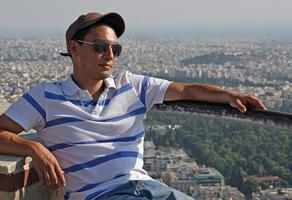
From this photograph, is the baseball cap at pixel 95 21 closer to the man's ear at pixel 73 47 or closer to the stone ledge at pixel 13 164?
the man's ear at pixel 73 47

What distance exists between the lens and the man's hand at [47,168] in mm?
2252

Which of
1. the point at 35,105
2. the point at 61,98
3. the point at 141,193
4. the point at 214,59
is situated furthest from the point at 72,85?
the point at 214,59

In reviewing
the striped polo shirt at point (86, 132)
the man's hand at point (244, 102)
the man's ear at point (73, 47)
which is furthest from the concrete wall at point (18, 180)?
the man's hand at point (244, 102)

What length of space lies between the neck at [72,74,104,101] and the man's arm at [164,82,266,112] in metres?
0.33

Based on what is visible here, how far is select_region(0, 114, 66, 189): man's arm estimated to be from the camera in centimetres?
226

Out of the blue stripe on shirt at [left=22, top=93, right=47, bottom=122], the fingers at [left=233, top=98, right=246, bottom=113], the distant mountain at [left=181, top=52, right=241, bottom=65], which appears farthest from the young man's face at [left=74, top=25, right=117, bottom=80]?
the distant mountain at [left=181, top=52, right=241, bottom=65]

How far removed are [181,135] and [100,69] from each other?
3.72 ft

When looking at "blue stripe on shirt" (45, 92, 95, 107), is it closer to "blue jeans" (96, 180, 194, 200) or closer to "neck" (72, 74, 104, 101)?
"neck" (72, 74, 104, 101)

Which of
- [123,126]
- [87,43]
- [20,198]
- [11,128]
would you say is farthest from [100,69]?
[20,198]

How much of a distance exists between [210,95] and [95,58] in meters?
0.55

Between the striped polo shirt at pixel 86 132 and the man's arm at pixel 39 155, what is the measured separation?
0.13m

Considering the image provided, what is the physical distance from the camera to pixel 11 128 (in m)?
2.42

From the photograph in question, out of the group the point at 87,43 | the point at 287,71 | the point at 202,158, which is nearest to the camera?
the point at 87,43

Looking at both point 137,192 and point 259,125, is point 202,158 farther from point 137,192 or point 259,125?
point 137,192
